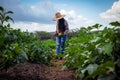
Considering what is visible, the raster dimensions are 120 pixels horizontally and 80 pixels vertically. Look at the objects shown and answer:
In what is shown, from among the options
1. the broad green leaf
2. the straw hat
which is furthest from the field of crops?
the straw hat

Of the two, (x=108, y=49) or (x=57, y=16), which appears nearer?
(x=108, y=49)

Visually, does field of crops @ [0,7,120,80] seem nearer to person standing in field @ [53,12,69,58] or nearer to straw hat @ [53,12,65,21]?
person standing in field @ [53,12,69,58]

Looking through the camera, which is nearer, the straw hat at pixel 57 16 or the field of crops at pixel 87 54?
the field of crops at pixel 87 54

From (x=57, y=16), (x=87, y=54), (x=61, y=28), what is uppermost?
(x=57, y=16)

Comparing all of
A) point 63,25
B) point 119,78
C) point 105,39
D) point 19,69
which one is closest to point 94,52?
point 105,39

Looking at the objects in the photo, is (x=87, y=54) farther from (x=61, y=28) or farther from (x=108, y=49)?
(x=61, y=28)

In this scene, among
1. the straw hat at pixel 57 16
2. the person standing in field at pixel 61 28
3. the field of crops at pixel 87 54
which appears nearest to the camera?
the field of crops at pixel 87 54

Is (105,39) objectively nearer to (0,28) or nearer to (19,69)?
(0,28)

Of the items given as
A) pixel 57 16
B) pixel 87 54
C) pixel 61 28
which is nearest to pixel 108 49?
pixel 87 54

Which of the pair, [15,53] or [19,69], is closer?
[15,53]

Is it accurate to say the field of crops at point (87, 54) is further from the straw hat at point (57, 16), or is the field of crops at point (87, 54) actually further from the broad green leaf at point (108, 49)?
the straw hat at point (57, 16)

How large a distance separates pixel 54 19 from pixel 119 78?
7.61 metres

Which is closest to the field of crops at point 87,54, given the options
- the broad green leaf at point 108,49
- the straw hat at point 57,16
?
the broad green leaf at point 108,49

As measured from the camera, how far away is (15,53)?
3842mm
